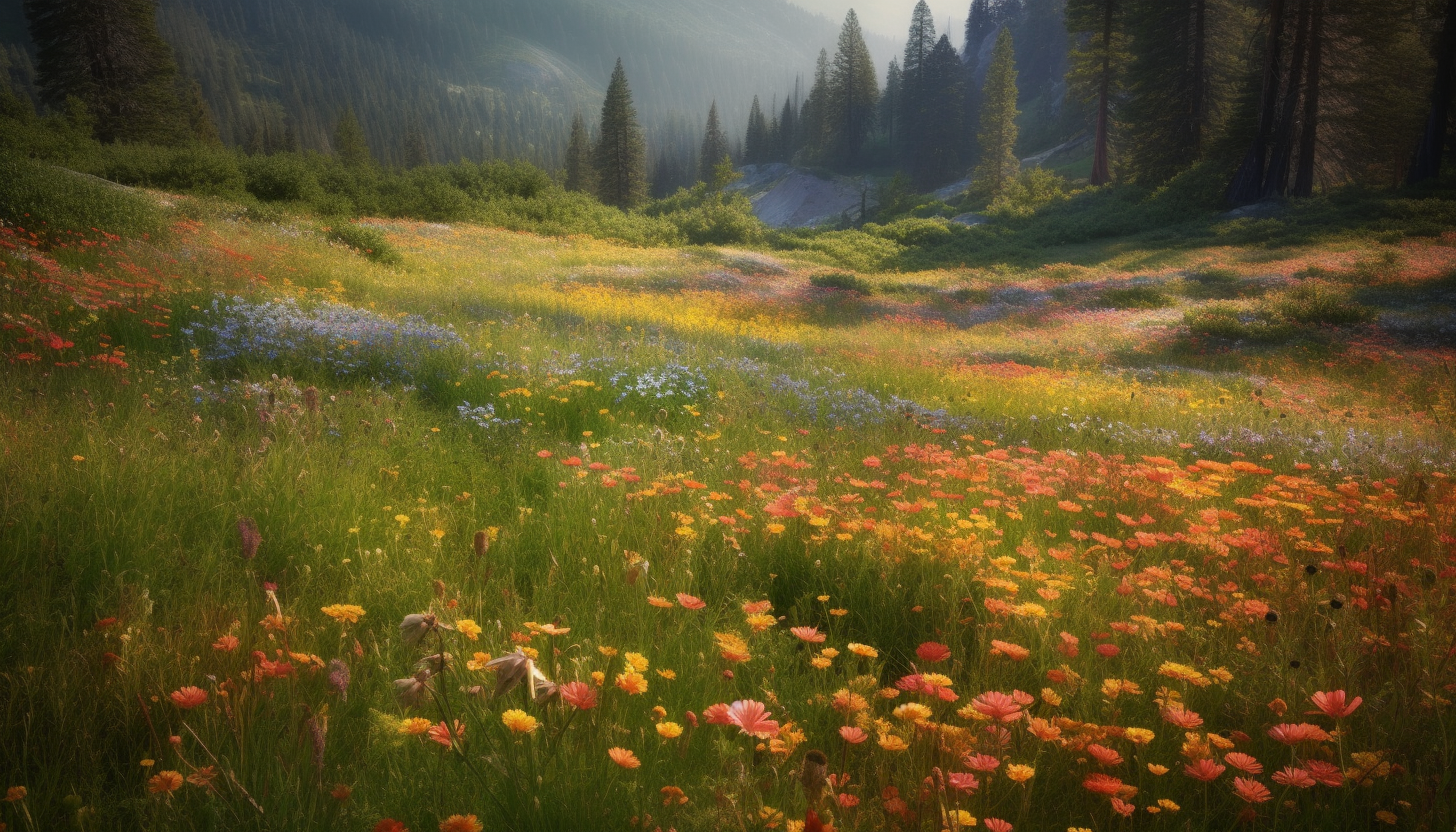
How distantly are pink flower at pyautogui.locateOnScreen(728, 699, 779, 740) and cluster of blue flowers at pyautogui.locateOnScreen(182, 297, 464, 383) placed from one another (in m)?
5.31

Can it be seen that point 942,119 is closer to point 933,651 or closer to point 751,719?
point 933,651

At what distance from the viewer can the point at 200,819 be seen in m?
1.33

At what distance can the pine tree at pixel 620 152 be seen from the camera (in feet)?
187

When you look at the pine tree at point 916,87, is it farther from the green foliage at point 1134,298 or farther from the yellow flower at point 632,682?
the yellow flower at point 632,682

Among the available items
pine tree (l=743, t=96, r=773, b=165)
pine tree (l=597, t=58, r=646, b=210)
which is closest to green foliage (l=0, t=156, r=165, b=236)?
pine tree (l=597, t=58, r=646, b=210)

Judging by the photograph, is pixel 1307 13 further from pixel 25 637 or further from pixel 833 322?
pixel 25 637

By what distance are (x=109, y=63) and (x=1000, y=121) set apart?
5598 cm

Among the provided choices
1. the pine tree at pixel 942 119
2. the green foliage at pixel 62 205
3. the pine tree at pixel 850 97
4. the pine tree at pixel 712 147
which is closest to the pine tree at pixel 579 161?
the pine tree at pixel 712 147

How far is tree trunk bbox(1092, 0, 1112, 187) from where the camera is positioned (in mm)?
36969

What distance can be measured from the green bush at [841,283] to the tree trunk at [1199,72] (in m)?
22.4

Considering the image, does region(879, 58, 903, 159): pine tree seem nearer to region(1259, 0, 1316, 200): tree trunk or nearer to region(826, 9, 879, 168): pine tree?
region(826, 9, 879, 168): pine tree


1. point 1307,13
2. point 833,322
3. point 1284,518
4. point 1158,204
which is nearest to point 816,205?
point 1158,204

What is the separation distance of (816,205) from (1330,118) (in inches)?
2023

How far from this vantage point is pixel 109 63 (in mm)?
30938
